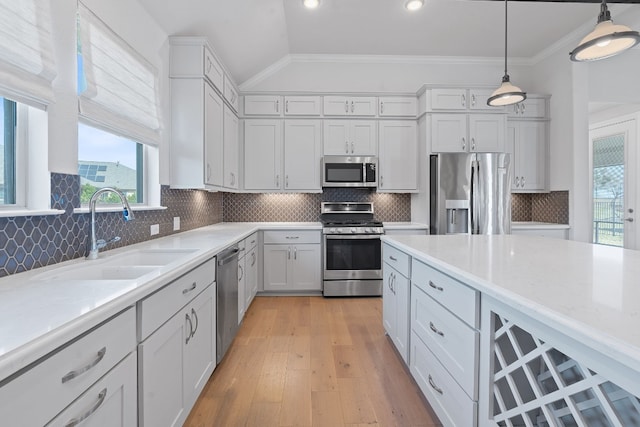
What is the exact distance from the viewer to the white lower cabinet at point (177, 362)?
1179 millimetres

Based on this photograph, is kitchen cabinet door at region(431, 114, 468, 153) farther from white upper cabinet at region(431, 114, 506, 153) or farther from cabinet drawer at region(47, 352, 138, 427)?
cabinet drawer at region(47, 352, 138, 427)

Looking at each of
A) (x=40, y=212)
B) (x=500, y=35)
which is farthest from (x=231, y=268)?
(x=500, y=35)

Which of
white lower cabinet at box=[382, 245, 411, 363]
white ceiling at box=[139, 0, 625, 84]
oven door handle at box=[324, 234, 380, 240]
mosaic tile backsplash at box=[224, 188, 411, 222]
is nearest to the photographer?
white lower cabinet at box=[382, 245, 411, 363]

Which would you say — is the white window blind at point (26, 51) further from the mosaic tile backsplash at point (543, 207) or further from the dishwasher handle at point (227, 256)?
the mosaic tile backsplash at point (543, 207)

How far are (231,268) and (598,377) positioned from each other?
214 cm

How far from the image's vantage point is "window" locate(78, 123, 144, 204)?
1.85m

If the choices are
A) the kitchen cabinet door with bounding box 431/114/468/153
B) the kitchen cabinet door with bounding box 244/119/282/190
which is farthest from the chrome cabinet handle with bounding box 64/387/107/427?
the kitchen cabinet door with bounding box 431/114/468/153

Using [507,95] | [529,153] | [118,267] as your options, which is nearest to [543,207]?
[529,153]

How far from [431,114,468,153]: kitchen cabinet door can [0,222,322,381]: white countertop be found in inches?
134

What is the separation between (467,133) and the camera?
3.90 meters

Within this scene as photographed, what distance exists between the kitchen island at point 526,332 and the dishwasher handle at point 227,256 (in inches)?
49.4

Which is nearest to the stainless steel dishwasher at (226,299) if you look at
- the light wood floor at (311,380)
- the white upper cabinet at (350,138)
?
the light wood floor at (311,380)

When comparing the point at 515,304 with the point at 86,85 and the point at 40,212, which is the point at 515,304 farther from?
the point at 86,85

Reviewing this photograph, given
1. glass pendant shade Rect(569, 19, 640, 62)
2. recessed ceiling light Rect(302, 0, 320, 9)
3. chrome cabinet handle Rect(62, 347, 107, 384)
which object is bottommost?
chrome cabinet handle Rect(62, 347, 107, 384)
